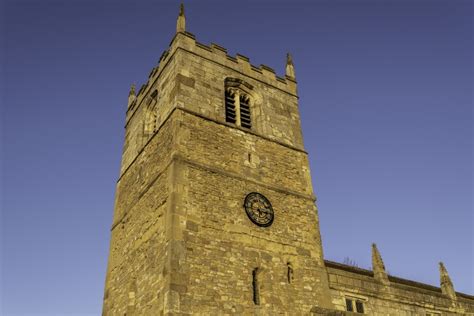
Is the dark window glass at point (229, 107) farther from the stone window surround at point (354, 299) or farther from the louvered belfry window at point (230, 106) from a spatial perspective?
the stone window surround at point (354, 299)

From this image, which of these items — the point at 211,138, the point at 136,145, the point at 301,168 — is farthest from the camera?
the point at 136,145

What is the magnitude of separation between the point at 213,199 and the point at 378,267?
6.97m

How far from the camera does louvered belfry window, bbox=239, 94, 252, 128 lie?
17152 millimetres

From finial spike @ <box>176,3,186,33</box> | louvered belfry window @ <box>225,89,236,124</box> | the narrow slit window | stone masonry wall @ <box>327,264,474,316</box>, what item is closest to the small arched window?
louvered belfry window @ <box>225,89,236,124</box>

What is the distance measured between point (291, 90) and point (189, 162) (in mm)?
7326

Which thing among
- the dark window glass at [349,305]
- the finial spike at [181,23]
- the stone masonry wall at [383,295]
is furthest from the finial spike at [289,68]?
the dark window glass at [349,305]

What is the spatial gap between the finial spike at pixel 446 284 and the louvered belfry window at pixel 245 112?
1035 cm

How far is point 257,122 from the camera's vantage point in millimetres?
17375

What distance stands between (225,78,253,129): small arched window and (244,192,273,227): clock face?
3172 millimetres

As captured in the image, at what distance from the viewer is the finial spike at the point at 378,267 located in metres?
16.3

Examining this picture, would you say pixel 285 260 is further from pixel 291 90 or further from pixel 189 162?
pixel 291 90

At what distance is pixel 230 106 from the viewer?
17312 mm

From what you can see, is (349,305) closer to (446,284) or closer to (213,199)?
(213,199)

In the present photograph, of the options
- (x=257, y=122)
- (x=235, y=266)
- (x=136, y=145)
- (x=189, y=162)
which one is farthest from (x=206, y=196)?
(x=136, y=145)
